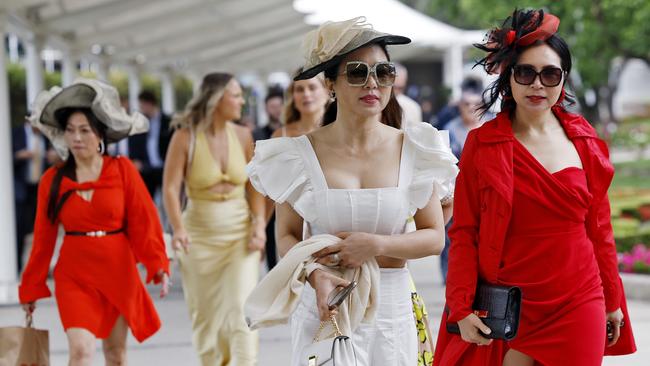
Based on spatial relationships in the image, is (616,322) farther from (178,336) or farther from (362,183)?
(178,336)

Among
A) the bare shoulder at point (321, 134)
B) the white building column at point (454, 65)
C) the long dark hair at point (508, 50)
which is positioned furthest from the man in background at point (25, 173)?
the white building column at point (454, 65)

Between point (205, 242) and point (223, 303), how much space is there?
0.41 metres

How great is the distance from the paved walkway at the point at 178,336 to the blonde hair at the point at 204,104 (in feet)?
5.99

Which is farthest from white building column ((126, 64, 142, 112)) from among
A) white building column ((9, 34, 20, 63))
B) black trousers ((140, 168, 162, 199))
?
white building column ((9, 34, 20, 63))

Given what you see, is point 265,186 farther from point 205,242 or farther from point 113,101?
point 205,242

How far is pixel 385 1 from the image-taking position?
88.7 ft

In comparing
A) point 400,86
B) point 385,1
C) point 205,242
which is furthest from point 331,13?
point 205,242

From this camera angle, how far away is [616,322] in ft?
16.8

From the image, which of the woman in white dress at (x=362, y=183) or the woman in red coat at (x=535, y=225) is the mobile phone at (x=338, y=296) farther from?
the woman in red coat at (x=535, y=225)

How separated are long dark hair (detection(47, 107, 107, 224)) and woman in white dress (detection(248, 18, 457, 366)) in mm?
2482

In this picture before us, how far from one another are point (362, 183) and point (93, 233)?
2778 mm

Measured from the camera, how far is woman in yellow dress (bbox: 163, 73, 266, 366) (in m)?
8.26

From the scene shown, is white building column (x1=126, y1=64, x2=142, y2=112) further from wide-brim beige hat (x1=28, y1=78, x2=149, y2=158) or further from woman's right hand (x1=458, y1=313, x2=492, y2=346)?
woman's right hand (x1=458, y1=313, x2=492, y2=346)

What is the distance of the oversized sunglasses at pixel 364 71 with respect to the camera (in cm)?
459
